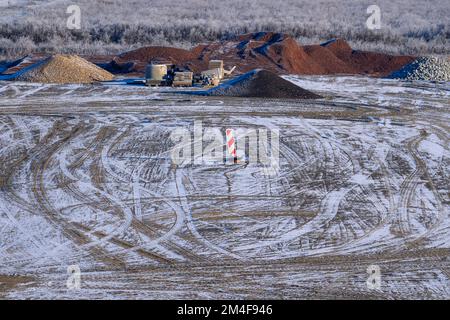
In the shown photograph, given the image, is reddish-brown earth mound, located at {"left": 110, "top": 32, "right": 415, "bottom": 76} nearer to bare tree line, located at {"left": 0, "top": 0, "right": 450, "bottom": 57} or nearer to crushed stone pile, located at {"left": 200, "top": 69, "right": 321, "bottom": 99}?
bare tree line, located at {"left": 0, "top": 0, "right": 450, "bottom": 57}

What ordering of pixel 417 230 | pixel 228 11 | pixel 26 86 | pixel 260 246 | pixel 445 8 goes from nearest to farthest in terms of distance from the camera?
pixel 260 246, pixel 417 230, pixel 26 86, pixel 228 11, pixel 445 8

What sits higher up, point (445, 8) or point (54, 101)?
point (445, 8)

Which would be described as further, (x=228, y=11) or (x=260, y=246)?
(x=228, y=11)

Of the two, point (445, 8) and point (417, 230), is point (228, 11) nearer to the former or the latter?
point (445, 8)

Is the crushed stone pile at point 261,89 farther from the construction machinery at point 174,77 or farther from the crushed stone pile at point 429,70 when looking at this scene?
the crushed stone pile at point 429,70

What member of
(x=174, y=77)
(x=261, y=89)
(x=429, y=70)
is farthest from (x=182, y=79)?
(x=429, y=70)

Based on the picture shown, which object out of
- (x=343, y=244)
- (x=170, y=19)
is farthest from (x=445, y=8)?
(x=343, y=244)

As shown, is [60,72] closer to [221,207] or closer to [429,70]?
[429,70]

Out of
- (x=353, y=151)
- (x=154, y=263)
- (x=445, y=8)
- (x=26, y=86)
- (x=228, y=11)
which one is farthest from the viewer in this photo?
(x=445, y=8)
